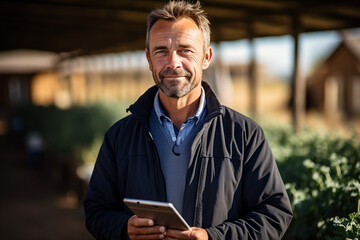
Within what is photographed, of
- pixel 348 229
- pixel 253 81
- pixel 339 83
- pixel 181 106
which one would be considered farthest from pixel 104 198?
pixel 339 83

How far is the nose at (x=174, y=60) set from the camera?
1.93 m

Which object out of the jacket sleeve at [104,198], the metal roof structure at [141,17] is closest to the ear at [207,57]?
the jacket sleeve at [104,198]

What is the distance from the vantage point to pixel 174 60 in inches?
76.1

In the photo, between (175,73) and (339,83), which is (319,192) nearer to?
(175,73)

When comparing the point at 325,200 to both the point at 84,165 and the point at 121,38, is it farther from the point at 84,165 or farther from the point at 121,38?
the point at 121,38

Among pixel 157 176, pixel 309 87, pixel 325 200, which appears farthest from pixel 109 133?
pixel 309 87

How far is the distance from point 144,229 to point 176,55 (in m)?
0.82

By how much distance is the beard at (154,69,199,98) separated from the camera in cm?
194

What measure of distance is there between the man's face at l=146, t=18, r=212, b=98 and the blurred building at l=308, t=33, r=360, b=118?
16028 millimetres

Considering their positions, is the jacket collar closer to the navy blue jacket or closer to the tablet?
the navy blue jacket

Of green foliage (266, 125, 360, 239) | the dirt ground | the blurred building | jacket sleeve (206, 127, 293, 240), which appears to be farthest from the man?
the blurred building

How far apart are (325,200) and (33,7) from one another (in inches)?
210

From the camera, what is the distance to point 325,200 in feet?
8.34

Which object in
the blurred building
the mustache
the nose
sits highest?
the nose
